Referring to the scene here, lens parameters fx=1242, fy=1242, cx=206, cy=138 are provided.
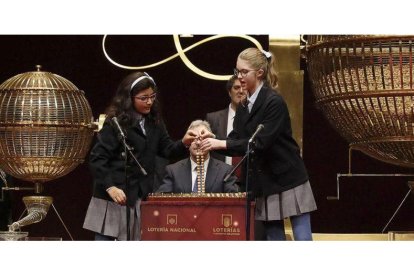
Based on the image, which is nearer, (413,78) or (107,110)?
(413,78)

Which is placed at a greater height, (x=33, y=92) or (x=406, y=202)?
(x=33, y=92)

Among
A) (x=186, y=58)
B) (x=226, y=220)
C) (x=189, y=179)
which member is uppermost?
(x=186, y=58)

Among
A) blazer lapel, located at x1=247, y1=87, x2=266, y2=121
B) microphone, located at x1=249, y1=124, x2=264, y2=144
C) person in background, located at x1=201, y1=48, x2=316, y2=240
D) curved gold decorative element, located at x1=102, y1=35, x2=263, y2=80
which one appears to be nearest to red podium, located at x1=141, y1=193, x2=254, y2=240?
person in background, located at x1=201, y1=48, x2=316, y2=240

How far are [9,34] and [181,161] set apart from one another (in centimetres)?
108

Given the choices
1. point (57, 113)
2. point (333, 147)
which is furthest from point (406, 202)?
point (57, 113)

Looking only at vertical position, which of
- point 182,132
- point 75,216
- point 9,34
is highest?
point 9,34

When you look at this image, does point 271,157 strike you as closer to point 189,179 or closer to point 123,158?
point 189,179

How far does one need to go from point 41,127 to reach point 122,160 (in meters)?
0.47

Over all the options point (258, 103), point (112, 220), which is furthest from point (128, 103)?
point (258, 103)

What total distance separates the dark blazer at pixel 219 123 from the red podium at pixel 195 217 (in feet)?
1.65

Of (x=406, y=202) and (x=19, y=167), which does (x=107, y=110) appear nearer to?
(x=19, y=167)

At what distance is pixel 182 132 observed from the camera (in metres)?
6.22

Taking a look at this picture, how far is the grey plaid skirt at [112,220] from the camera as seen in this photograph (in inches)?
233

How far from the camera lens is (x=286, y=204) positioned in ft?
18.7
